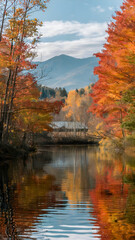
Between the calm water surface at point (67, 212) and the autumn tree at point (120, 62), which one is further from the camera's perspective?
the autumn tree at point (120, 62)

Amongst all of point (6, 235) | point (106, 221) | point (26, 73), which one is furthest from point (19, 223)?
point (26, 73)

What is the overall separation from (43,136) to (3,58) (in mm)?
35446

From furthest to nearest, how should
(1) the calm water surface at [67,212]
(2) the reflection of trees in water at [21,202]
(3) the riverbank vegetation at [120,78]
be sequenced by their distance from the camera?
(3) the riverbank vegetation at [120,78] < (2) the reflection of trees in water at [21,202] < (1) the calm water surface at [67,212]

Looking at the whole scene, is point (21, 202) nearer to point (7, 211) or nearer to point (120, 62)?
point (7, 211)

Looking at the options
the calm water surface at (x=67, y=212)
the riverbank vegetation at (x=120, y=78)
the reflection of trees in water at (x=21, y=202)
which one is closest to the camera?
the calm water surface at (x=67, y=212)

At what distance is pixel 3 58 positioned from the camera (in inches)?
805

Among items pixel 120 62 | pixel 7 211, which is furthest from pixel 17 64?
pixel 7 211

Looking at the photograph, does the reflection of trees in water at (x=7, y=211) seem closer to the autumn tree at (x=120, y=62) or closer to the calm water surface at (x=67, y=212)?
the calm water surface at (x=67, y=212)

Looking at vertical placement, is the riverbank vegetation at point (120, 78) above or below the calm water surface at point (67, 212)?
above

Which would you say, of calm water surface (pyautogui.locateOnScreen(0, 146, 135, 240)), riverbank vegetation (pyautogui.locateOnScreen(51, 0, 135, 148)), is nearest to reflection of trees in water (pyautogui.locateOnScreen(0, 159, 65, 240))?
calm water surface (pyautogui.locateOnScreen(0, 146, 135, 240))

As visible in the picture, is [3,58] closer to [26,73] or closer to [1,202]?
[26,73]

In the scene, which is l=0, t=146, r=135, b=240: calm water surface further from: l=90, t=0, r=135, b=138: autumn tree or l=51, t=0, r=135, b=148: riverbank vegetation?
l=90, t=0, r=135, b=138: autumn tree

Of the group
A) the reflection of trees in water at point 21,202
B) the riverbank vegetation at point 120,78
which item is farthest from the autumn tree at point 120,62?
the reflection of trees in water at point 21,202

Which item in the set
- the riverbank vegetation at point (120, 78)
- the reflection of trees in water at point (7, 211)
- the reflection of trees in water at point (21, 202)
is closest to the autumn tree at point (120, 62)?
the riverbank vegetation at point (120, 78)
